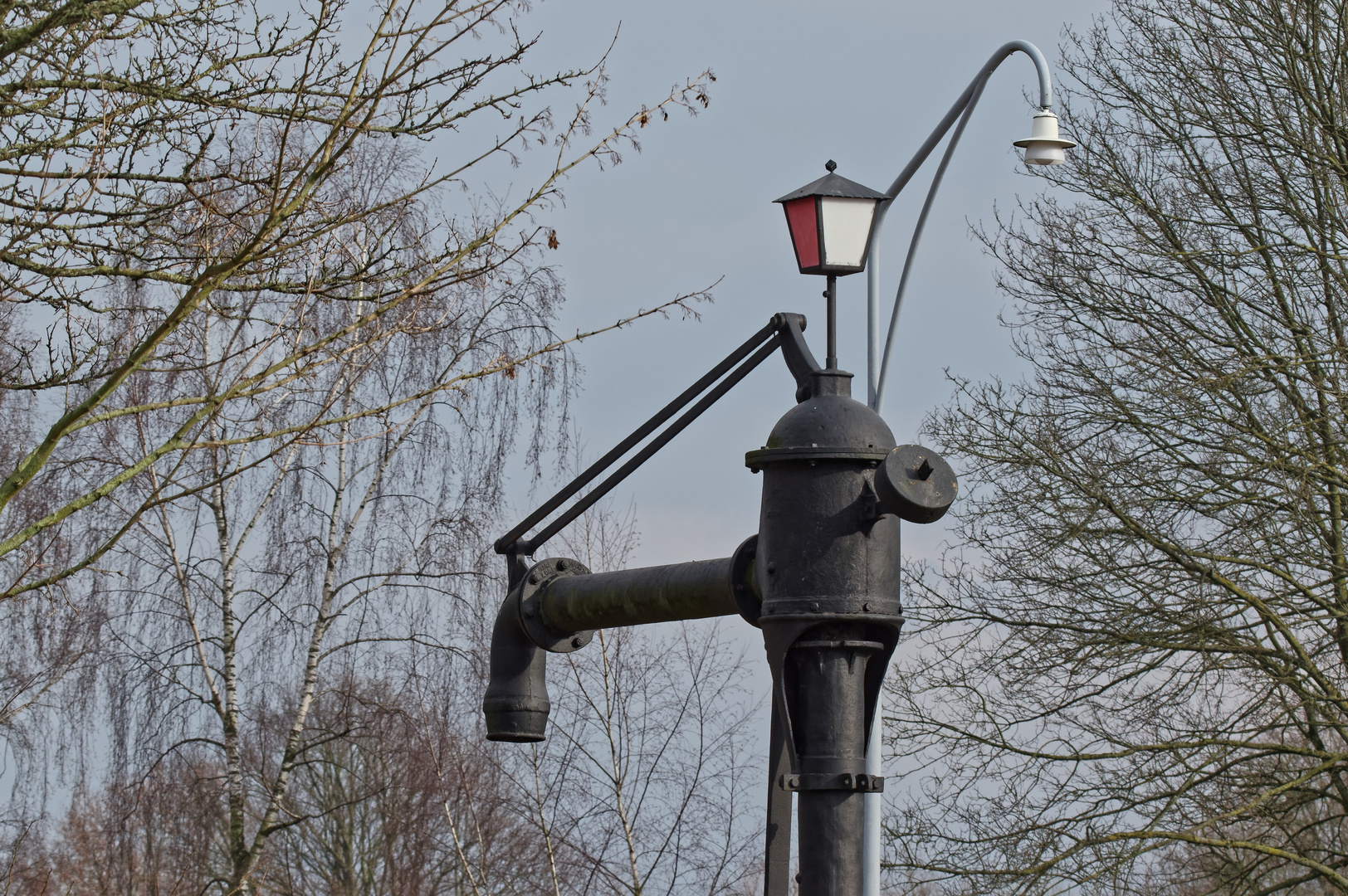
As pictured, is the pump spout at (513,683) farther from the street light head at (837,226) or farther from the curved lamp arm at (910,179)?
the curved lamp arm at (910,179)

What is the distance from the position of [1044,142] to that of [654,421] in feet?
19.4

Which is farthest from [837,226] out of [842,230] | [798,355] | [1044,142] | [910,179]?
[910,179]

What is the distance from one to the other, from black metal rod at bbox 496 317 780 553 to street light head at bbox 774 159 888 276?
224mm

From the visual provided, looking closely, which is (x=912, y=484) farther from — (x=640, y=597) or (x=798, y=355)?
(x=640, y=597)

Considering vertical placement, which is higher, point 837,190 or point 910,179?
point 910,179

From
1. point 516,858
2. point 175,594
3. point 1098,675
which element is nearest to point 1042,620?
point 1098,675

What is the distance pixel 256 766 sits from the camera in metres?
18.6

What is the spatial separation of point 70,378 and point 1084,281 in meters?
10.5

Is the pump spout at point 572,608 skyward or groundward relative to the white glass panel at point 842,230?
groundward

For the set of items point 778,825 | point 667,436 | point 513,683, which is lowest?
point 778,825

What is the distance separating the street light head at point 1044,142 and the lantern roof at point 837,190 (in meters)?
5.66

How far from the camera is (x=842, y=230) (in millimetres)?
4531

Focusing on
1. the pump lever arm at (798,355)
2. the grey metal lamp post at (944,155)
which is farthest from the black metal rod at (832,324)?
the grey metal lamp post at (944,155)

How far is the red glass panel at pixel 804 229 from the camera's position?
4.56 meters
